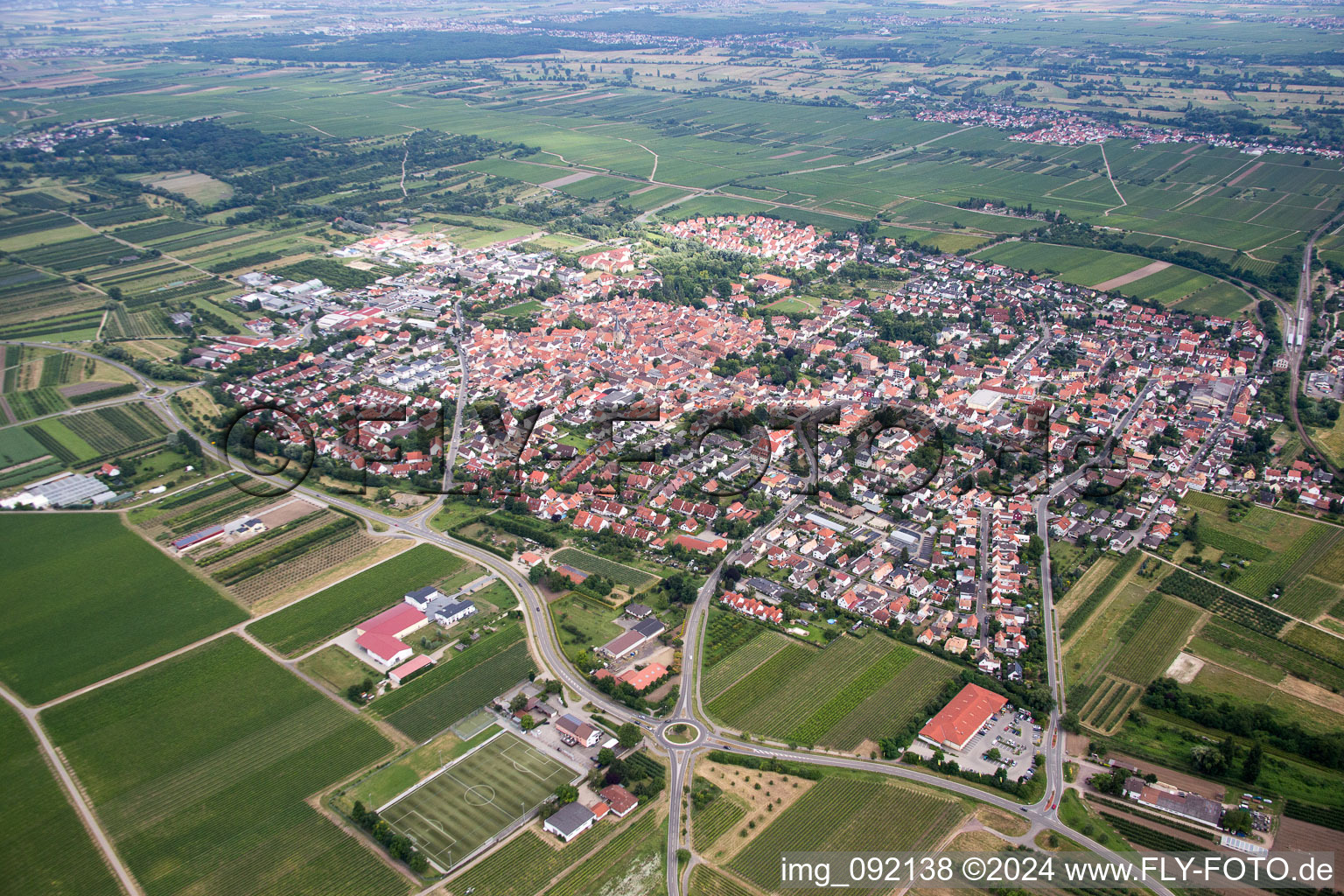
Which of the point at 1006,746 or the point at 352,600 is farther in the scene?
the point at 352,600

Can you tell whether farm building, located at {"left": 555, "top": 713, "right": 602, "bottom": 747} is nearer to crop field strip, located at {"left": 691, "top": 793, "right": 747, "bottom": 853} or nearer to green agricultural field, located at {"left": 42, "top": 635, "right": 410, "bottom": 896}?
crop field strip, located at {"left": 691, "top": 793, "right": 747, "bottom": 853}

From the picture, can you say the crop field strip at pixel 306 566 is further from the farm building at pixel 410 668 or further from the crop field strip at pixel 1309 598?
the crop field strip at pixel 1309 598

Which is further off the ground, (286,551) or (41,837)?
(286,551)

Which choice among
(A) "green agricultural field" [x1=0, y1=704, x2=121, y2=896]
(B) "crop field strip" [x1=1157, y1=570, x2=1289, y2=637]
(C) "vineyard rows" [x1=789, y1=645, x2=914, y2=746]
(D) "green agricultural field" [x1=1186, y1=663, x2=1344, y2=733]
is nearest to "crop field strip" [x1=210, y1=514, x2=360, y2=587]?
(A) "green agricultural field" [x1=0, y1=704, x2=121, y2=896]

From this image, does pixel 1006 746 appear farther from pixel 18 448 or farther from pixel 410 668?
pixel 18 448

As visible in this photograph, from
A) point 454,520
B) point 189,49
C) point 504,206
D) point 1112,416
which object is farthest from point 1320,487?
point 189,49

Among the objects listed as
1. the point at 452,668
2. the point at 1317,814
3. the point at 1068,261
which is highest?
the point at 1068,261

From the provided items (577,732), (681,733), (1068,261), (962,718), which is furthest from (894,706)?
(1068,261)
